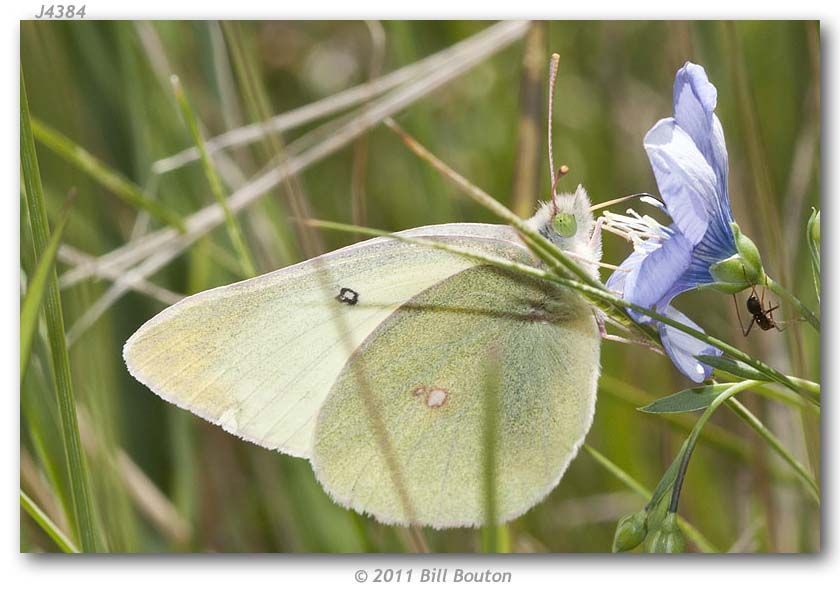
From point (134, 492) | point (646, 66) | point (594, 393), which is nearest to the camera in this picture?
point (594, 393)

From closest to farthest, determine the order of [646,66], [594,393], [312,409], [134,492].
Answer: [594,393]
[312,409]
[134,492]
[646,66]

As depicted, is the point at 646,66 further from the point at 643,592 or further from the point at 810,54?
the point at 643,592

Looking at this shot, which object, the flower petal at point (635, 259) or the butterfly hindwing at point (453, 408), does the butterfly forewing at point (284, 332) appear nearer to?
the butterfly hindwing at point (453, 408)

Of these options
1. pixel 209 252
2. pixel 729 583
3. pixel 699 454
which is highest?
pixel 209 252

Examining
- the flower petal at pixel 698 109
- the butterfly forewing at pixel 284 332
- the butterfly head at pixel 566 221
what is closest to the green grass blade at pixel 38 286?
the butterfly forewing at pixel 284 332

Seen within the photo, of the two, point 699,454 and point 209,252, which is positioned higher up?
point 209,252

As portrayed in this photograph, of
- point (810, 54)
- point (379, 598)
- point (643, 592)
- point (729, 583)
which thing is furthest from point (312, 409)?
point (810, 54)

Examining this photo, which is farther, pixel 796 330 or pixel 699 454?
pixel 699 454

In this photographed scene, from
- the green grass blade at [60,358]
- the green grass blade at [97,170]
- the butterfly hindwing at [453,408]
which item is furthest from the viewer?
the green grass blade at [97,170]
